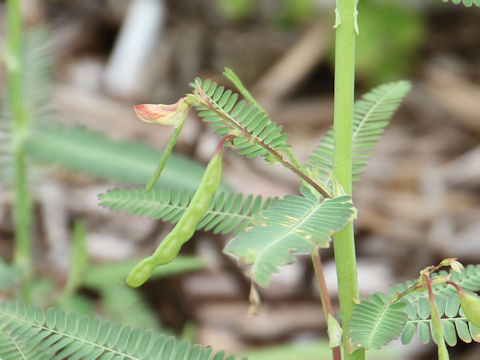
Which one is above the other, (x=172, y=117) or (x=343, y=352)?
(x=172, y=117)

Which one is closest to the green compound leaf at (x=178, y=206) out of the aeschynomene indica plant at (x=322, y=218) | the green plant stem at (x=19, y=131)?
the aeschynomene indica plant at (x=322, y=218)

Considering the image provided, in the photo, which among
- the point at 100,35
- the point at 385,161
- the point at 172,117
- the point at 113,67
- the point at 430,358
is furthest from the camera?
the point at 100,35

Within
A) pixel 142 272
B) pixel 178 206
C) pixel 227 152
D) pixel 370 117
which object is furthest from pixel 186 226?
pixel 227 152

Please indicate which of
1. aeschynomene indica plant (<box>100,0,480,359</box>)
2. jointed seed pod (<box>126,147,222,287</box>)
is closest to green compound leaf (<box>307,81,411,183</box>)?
aeschynomene indica plant (<box>100,0,480,359</box>)

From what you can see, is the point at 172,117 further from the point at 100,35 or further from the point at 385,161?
the point at 100,35

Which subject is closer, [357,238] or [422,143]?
[357,238]

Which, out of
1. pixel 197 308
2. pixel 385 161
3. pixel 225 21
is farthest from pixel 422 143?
pixel 197 308

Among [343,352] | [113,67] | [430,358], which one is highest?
[113,67]
